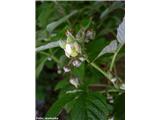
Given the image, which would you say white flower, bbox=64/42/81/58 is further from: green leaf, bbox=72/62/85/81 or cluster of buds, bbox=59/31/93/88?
green leaf, bbox=72/62/85/81

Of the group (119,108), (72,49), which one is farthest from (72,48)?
(119,108)

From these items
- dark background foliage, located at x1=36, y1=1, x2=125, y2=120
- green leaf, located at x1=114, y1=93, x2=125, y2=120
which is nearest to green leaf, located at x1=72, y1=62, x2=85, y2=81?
dark background foliage, located at x1=36, y1=1, x2=125, y2=120

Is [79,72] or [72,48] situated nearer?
[72,48]

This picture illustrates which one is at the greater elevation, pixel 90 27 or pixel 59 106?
pixel 90 27

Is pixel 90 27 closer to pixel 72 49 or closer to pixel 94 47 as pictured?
pixel 94 47
